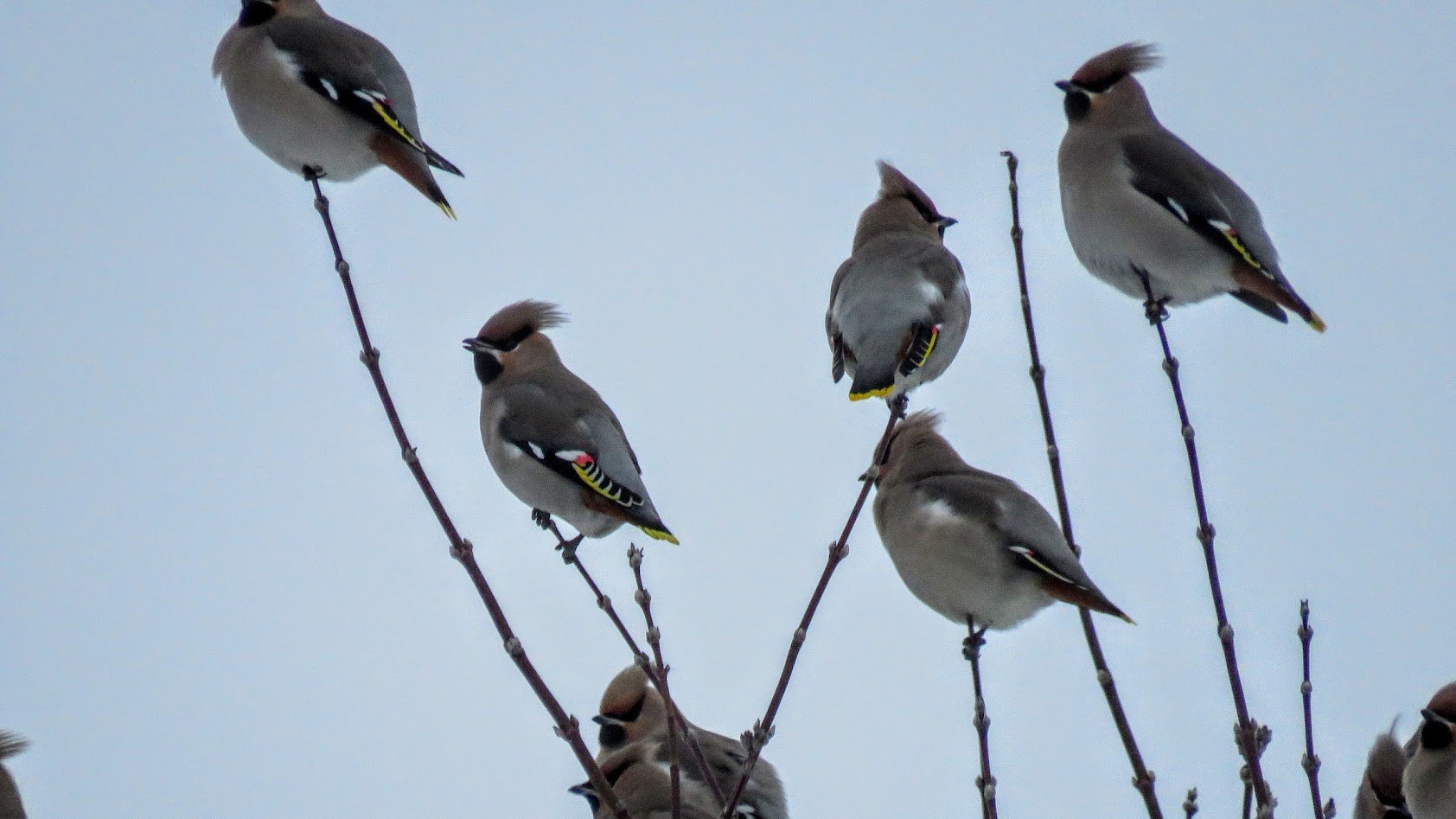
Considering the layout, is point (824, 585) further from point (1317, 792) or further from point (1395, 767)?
point (1395, 767)

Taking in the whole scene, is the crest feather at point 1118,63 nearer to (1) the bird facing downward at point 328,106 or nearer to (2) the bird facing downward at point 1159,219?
(2) the bird facing downward at point 1159,219

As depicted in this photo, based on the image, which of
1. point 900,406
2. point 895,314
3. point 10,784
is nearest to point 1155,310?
point 895,314

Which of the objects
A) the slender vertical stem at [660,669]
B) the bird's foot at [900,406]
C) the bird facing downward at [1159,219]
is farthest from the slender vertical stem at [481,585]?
the bird facing downward at [1159,219]

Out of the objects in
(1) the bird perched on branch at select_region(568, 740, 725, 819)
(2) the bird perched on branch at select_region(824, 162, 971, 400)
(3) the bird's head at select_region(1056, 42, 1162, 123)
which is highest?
(3) the bird's head at select_region(1056, 42, 1162, 123)

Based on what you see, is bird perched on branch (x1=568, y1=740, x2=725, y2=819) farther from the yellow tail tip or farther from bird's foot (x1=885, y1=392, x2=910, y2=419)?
bird's foot (x1=885, y1=392, x2=910, y2=419)

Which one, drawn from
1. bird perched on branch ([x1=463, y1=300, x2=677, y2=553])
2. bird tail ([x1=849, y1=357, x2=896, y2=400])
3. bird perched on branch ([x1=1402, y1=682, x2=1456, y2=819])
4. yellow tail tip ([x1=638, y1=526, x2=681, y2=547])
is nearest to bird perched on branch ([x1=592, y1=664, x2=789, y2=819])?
yellow tail tip ([x1=638, y1=526, x2=681, y2=547])

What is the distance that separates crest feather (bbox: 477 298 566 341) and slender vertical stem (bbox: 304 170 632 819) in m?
2.61

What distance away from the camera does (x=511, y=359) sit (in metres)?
5.85

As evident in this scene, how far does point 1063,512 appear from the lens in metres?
3.55

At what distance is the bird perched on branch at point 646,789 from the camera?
4.51 metres

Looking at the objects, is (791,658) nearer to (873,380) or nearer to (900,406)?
(900,406)

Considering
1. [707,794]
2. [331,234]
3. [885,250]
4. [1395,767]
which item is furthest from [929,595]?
→ [331,234]

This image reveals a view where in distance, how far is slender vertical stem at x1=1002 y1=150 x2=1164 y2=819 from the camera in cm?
326

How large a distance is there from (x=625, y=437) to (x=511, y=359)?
18.2 inches
